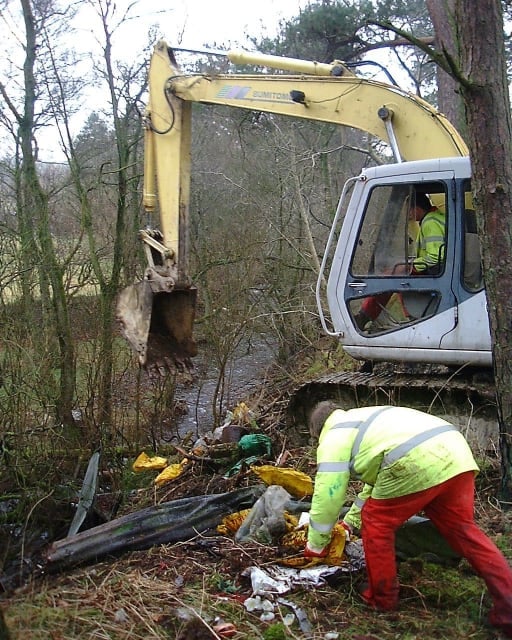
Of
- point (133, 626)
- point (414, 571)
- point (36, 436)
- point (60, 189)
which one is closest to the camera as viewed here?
point (133, 626)

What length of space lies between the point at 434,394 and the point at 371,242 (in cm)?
140

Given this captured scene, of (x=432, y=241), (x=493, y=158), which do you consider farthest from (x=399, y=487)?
(x=432, y=241)

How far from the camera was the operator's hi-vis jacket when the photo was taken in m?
3.54

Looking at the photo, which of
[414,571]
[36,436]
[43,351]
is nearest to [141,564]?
[414,571]

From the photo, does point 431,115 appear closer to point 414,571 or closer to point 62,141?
point 414,571

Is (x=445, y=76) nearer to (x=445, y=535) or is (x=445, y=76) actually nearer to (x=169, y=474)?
(x=169, y=474)

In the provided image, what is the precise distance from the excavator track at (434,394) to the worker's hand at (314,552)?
82.9 inches

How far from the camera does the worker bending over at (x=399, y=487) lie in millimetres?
3535

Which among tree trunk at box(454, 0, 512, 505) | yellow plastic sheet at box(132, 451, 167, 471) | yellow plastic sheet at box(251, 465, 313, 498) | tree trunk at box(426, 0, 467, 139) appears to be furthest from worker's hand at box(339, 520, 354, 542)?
tree trunk at box(426, 0, 467, 139)

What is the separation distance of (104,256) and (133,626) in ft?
21.1

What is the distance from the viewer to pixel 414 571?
13.4 feet

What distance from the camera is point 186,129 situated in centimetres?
688

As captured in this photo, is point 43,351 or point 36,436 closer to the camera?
point 36,436

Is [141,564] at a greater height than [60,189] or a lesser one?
lesser
